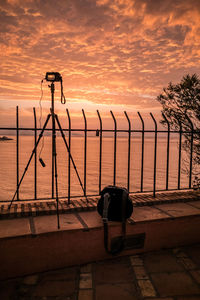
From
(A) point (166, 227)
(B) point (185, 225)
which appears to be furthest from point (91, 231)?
(B) point (185, 225)

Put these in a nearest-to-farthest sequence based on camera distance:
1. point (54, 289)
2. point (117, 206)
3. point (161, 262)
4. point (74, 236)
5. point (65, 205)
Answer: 1. point (54, 289)
2. point (74, 236)
3. point (161, 262)
4. point (117, 206)
5. point (65, 205)

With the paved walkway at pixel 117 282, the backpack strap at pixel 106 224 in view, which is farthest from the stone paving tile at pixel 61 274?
the backpack strap at pixel 106 224

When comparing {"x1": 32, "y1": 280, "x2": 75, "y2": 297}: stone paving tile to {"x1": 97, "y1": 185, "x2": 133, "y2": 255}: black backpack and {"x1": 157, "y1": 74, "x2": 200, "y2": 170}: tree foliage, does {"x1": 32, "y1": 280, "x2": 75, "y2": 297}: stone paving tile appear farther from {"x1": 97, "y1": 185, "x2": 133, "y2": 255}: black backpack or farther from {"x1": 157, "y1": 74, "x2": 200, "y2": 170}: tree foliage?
{"x1": 157, "y1": 74, "x2": 200, "y2": 170}: tree foliage

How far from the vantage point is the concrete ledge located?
2570mm

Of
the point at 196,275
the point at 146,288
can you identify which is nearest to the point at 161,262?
the point at 196,275

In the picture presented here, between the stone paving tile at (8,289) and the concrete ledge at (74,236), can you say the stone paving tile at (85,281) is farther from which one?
the stone paving tile at (8,289)

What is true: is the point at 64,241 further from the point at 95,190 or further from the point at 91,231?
the point at 95,190

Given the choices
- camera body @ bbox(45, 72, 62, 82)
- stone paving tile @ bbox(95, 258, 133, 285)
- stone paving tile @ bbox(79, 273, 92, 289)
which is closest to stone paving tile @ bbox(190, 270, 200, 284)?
stone paving tile @ bbox(95, 258, 133, 285)

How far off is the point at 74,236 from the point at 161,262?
1271mm

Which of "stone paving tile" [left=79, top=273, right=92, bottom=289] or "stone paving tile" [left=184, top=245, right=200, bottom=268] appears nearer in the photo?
"stone paving tile" [left=79, top=273, right=92, bottom=289]

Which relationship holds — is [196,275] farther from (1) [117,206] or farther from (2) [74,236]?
(2) [74,236]

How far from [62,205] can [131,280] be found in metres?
1.62

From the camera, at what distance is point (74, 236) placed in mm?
2785

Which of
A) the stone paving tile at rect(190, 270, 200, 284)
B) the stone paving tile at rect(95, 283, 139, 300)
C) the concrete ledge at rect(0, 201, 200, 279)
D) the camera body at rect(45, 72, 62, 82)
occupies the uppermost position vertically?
the camera body at rect(45, 72, 62, 82)
